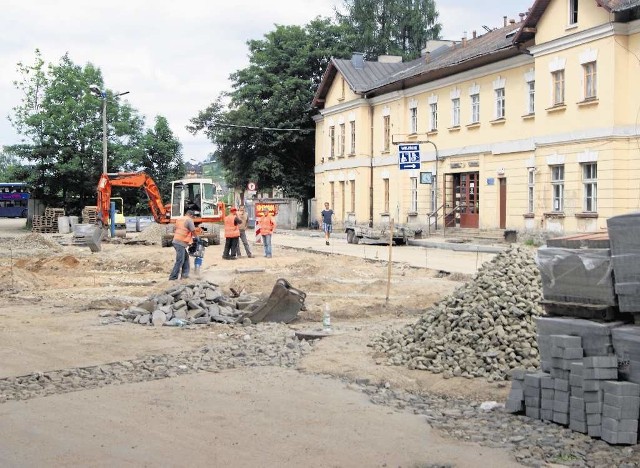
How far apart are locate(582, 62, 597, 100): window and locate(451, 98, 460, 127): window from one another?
10.0 m

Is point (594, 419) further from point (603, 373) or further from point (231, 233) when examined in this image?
point (231, 233)

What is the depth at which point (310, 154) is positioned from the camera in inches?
2410

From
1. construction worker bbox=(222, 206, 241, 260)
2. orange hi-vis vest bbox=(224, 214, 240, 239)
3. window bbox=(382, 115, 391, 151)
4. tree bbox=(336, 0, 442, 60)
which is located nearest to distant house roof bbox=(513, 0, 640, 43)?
construction worker bbox=(222, 206, 241, 260)

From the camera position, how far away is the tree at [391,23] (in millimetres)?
64875

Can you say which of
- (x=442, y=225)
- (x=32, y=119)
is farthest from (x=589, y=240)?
(x=32, y=119)

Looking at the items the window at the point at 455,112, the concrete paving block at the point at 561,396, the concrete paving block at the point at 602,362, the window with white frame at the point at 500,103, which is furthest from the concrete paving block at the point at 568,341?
the window at the point at 455,112

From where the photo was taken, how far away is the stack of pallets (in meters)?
56.3

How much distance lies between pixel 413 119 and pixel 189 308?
104 feet

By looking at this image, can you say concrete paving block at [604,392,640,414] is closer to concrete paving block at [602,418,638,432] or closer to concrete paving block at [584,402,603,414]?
concrete paving block at [602,418,638,432]

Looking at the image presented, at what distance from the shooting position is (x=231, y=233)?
88.8ft

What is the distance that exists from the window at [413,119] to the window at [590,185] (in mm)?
15097

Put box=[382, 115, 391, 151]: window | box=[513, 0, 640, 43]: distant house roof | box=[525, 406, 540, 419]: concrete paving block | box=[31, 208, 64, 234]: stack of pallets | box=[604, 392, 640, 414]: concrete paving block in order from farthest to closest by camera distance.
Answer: box=[31, 208, 64, 234]: stack of pallets
box=[382, 115, 391, 151]: window
box=[513, 0, 640, 43]: distant house roof
box=[525, 406, 540, 419]: concrete paving block
box=[604, 392, 640, 414]: concrete paving block

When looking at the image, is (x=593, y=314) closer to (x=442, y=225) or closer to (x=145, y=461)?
(x=145, y=461)

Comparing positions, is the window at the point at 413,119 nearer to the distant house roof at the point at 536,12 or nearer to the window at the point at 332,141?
the window at the point at 332,141
